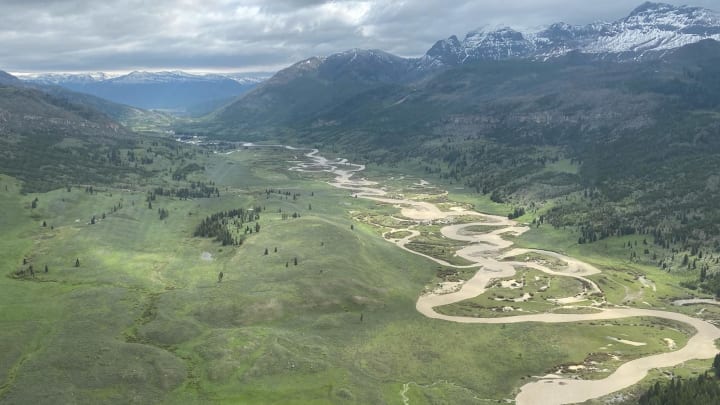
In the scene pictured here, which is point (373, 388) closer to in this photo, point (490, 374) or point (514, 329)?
point (490, 374)

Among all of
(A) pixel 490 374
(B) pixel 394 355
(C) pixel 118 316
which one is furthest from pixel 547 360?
(C) pixel 118 316

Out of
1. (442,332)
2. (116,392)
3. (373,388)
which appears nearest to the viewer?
(116,392)

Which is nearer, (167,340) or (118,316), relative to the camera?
(167,340)

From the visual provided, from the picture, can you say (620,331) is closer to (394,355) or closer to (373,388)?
(394,355)

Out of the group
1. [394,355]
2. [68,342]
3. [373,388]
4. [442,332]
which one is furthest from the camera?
[442,332]

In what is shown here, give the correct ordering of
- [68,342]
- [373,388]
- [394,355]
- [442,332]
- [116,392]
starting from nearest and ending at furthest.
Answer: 1. [116,392]
2. [373,388]
3. [68,342]
4. [394,355]
5. [442,332]

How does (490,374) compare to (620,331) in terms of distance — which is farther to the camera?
(620,331)

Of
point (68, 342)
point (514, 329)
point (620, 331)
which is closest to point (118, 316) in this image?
point (68, 342)

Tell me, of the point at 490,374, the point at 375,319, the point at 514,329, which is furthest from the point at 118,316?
the point at 514,329
